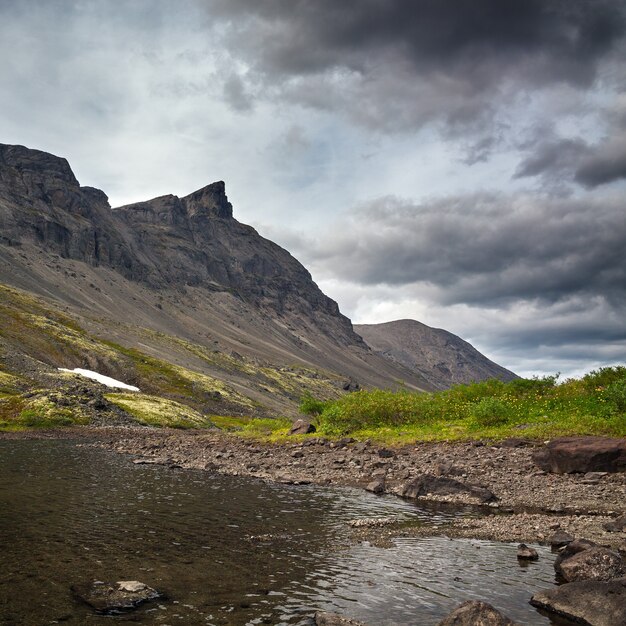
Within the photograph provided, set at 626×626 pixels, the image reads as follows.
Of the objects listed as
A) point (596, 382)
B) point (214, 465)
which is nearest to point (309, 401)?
point (214, 465)

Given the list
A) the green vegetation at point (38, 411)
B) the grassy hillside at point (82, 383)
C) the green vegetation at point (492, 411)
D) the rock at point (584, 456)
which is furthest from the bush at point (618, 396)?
the grassy hillside at point (82, 383)

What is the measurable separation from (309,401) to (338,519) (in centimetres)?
4006

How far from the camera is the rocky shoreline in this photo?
18.4 metres

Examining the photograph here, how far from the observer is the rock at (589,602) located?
10.1m

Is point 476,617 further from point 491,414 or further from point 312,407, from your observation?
point 312,407

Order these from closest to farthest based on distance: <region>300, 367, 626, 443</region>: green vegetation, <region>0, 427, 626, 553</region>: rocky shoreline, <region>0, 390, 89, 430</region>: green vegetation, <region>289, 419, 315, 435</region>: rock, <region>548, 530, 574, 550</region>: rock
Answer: <region>548, 530, 574, 550</region>: rock, <region>0, 427, 626, 553</region>: rocky shoreline, <region>300, 367, 626, 443</region>: green vegetation, <region>289, 419, 315, 435</region>: rock, <region>0, 390, 89, 430</region>: green vegetation

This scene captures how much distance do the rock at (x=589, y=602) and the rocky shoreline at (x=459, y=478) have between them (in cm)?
516

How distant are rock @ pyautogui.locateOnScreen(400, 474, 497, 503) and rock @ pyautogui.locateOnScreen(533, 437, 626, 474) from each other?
17.4 ft

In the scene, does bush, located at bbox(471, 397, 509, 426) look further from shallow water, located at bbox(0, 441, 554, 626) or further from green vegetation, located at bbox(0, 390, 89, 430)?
green vegetation, located at bbox(0, 390, 89, 430)

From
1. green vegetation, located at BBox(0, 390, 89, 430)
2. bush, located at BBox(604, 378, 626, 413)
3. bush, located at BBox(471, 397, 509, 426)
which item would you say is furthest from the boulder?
green vegetation, located at BBox(0, 390, 89, 430)

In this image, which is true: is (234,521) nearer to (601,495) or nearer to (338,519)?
(338,519)

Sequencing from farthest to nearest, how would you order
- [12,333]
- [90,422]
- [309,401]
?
[12,333] → [90,422] → [309,401]

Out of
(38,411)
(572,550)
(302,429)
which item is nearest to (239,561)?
(572,550)

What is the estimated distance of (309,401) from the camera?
60344 millimetres
